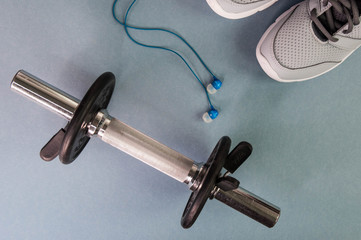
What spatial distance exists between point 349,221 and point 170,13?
0.99 metres

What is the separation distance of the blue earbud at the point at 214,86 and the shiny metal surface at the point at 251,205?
0.34 meters

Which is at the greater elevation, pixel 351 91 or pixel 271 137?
pixel 351 91

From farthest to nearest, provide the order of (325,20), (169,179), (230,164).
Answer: (169,179), (325,20), (230,164)

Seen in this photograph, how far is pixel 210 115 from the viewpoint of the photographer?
83 centimetres

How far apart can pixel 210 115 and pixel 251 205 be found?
306 mm

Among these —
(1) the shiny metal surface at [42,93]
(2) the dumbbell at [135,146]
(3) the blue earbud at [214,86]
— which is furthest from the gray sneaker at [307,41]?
(1) the shiny metal surface at [42,93]

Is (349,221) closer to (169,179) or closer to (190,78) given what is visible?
(169,179)

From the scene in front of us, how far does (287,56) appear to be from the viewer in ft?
2.58

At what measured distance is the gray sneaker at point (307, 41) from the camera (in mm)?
753

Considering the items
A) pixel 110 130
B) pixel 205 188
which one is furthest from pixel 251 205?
pixel 110 130

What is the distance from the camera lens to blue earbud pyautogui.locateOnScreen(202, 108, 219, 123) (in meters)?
0.83

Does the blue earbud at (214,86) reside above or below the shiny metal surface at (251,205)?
above

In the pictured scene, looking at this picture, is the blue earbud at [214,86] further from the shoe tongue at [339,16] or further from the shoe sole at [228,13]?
the shoe tongue at [339,16]

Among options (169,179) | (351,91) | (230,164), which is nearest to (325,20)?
(351,91)
